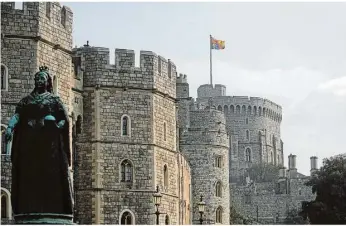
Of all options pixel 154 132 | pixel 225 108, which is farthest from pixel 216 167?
pixel 225 108

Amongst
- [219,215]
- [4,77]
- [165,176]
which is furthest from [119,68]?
[219,215]

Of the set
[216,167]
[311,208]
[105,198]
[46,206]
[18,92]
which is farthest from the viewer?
[311,208]

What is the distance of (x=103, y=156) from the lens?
124 feet

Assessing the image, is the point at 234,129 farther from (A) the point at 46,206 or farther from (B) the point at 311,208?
(A) the point at 46,206

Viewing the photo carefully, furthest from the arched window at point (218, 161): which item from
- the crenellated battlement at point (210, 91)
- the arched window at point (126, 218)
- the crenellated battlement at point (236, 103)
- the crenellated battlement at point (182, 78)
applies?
the crenellated battlement at point (210, 91)

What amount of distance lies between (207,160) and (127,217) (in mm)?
17847

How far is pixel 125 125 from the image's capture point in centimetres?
3850

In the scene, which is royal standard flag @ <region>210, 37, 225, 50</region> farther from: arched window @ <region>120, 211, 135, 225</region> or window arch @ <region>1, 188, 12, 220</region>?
window arch @ <region>1, 188, 12, 220</region>

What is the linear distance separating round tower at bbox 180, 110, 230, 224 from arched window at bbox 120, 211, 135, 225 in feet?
56.5

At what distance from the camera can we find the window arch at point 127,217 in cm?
3800

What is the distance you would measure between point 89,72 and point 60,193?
22248 mm

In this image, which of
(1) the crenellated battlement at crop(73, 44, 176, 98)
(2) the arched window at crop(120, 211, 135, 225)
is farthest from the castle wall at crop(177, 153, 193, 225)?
(1) the crenellated battlement at crop(73, 44, 176, 98)

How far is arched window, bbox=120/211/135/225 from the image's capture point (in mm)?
38062

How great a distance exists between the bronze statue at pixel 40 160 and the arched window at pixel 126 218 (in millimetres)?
21602
